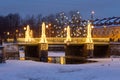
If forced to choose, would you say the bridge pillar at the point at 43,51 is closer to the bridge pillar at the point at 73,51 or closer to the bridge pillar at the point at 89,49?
the bridge pillar at the point at 89,49

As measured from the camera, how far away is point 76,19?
160625 millimetres

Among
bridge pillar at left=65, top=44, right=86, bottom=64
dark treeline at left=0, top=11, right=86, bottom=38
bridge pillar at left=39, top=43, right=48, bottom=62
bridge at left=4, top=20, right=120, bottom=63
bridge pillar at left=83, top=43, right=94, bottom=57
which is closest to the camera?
bridge pillar at left=39, top=43, right=48, bottom=62

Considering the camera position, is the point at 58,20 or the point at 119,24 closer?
the point at 119,24

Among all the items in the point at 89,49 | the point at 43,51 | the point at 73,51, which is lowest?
the point at 73,51

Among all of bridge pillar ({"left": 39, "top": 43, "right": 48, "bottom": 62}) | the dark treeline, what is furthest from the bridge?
the dark treeline

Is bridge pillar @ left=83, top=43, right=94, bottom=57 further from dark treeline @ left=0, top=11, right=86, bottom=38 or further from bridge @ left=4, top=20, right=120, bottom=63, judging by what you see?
dark treeline @ left=0, top=11, right=86, bottom=38

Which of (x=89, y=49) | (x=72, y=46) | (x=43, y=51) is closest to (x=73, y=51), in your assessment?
(x=72, y=46)

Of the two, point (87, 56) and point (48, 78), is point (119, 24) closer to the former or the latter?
point (87, 56)

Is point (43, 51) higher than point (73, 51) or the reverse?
higher

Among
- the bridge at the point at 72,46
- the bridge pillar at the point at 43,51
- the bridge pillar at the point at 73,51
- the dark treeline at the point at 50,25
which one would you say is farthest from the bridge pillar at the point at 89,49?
the dark treeline at the point at 50,25

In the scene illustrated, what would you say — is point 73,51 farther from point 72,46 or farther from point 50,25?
point 50,25

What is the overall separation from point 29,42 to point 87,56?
1285cm

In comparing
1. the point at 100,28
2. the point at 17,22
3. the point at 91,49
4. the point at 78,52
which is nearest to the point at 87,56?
the point at 91,49

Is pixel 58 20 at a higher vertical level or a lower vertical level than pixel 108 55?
higher
